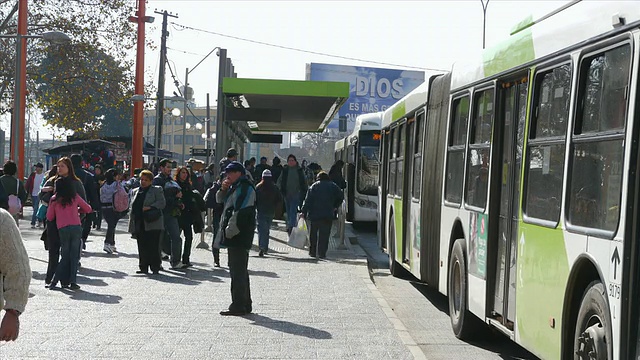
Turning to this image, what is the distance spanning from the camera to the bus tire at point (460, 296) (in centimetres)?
1042

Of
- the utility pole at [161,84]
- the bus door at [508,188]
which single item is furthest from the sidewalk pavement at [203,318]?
the utility pole at [161,84]

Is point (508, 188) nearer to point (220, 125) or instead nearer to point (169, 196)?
point (169, 196)

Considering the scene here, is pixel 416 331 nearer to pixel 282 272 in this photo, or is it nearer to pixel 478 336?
pixel 478 336

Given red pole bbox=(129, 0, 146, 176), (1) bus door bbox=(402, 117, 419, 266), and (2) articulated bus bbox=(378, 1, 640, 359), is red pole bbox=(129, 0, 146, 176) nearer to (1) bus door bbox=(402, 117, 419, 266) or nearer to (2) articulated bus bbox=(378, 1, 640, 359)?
(1) bus door bbox=(402, 117, 419, 266)

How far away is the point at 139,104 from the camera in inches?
1457

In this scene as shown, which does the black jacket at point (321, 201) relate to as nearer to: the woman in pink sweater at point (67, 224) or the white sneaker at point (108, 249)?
the white sneaker at point (108, 249)

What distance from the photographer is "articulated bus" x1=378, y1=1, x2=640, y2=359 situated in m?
6.02

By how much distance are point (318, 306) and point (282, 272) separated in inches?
174

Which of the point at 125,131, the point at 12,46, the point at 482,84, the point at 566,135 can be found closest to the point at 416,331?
the point at 482,84

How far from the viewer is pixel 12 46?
43.1m

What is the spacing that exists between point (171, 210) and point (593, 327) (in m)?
11.6

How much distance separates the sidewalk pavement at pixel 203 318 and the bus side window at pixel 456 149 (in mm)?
1468

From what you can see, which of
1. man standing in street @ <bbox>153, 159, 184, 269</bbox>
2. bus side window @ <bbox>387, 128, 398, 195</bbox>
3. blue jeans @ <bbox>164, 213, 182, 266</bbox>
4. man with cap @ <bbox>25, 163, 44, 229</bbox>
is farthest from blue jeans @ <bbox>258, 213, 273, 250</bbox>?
man with cap @ <bbox>25, 163, 44, 229</bbox>

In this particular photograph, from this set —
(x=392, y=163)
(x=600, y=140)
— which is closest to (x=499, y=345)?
(x=600, y=140)
